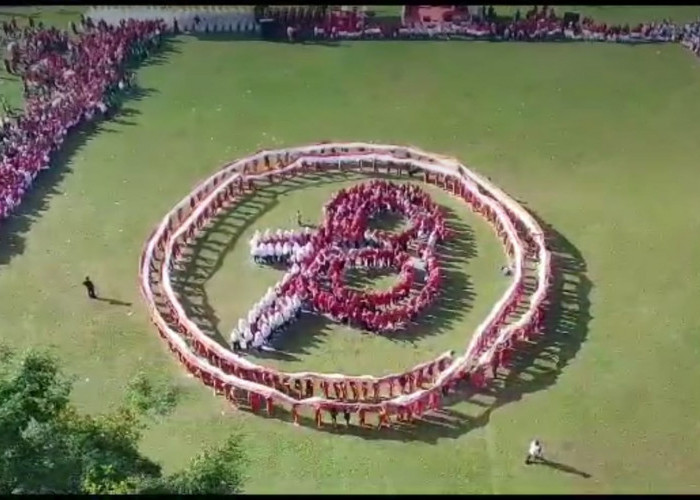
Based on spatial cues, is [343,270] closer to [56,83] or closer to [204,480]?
[204,480]

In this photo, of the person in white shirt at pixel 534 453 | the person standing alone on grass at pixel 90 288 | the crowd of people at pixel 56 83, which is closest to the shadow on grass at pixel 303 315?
the person standing alone on grass at pixel 90 288

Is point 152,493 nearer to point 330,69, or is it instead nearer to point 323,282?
point 323,282

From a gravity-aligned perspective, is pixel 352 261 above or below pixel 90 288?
above

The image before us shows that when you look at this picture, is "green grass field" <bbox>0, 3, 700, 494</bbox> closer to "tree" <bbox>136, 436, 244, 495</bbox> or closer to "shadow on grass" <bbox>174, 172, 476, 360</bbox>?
"shadow on grass" <bbox>174, 172, 476, 360</bbox>

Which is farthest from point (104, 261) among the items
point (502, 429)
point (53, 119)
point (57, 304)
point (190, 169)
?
point (502, 429)

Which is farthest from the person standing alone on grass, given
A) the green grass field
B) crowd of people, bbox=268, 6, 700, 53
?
crowd of people, bbox=268, 6, 700, 53

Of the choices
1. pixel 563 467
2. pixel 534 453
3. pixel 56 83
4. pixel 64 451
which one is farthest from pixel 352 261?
pixel 56 83

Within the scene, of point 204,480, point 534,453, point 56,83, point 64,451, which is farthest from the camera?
point 56,83

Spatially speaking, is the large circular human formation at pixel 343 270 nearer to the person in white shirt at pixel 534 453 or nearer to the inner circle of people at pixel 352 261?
the inner circle of people at pixel 352 261
